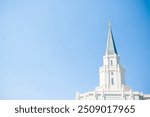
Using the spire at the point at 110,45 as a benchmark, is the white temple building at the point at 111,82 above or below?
below

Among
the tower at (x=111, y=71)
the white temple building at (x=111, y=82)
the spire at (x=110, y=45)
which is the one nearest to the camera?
the white temple building at (x=111, y=82)

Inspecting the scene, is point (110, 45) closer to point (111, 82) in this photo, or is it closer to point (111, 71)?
point (111, 71)

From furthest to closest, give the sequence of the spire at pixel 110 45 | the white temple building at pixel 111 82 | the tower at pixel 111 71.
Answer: the spire at pixel 110 45, the tower at pixel 111 71, the white temple building at pixel 111 82

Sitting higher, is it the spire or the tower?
the spire

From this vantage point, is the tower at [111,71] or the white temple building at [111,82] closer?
the white temple building at [111,82]

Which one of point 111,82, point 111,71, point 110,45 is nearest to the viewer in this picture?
point 111,82

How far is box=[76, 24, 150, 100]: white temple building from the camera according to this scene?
50.2 metres

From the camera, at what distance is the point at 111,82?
62281 millimetres

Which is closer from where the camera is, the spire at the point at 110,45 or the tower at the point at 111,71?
the tower at the point at 111,71

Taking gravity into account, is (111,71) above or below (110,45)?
below

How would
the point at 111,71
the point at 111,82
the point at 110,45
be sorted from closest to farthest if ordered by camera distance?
1. the point at 111,82
2. the point at 111,71
3. the point at 110,45

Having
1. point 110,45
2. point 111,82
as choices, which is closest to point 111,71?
point 111,82

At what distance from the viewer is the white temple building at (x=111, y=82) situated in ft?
165

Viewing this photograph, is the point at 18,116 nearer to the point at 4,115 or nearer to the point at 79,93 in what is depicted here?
the point at 4,115
